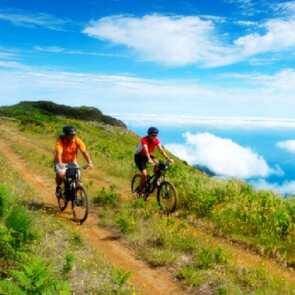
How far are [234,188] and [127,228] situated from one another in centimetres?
573

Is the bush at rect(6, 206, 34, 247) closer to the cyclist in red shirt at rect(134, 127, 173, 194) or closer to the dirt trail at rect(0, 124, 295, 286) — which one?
the dirt trail at rect(0, 124, 295, 286)

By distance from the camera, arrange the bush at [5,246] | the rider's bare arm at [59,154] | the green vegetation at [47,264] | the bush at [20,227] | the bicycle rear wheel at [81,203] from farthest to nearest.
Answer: the bicycle rear wheel at [81,203] < the rider's bare arm at [59,154] < the bush at [20,227] < the bush at [5,246] < the green vegetation at [47,264]

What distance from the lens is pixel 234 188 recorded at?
16750mm

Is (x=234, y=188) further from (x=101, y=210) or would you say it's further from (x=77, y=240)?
(x=77, y=240)

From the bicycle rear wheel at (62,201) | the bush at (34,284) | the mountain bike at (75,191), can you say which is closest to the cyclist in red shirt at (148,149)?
the mountain bike at (75,191)

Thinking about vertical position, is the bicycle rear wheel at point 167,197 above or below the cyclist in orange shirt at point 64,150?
below

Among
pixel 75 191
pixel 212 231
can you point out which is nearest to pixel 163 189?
pixel 212 231

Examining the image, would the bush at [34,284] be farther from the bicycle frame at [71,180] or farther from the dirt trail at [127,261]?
the bicycle frame at [71,180]

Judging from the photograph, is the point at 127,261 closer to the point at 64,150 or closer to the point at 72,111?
the point at 64,150

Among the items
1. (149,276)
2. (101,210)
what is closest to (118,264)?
(149,276)

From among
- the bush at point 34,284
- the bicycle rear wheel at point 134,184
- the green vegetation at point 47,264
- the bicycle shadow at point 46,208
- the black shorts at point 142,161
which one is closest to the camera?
the bush at point 34,284

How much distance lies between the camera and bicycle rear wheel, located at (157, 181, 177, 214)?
1479 cm

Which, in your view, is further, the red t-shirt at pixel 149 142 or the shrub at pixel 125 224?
the red t-shirt at pixel 149 142

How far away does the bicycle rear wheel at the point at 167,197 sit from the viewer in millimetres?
14789
